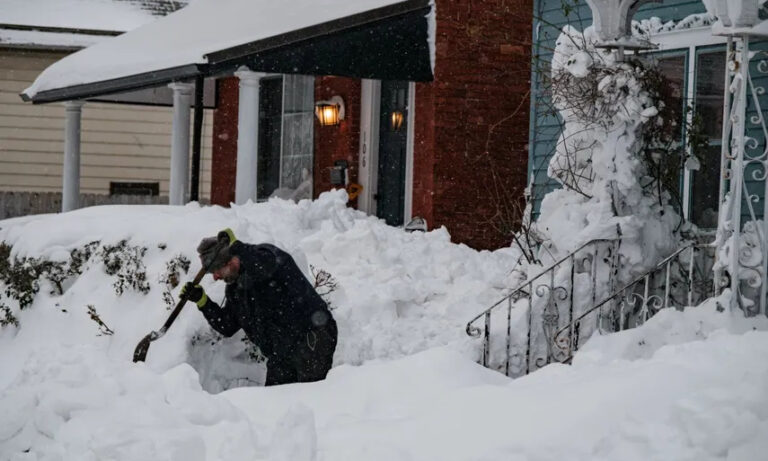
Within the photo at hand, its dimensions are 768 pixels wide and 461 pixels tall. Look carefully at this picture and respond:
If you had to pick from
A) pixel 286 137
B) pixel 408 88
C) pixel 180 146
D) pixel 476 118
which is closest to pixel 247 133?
pixel 408 88

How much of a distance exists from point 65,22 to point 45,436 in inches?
758

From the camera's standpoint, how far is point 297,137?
57.8ft

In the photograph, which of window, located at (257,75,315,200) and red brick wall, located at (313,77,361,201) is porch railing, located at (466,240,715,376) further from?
window, located at (257,75,315,200)

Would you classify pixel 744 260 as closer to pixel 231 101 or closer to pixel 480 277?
pixel 480 277

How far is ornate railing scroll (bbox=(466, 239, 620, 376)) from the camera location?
8.98m

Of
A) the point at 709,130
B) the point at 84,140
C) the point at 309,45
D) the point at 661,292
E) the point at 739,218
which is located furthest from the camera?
the point at 84,140

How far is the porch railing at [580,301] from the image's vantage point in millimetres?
8914

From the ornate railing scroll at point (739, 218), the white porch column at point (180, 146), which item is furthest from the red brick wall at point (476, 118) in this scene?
the ornate railing scroll at point (739, 218)

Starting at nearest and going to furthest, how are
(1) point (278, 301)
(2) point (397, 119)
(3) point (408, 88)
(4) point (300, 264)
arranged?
(1) point (278, 301) < (4) point (300, 264) < (3) point (408, 88) < (2) point (397, 119)

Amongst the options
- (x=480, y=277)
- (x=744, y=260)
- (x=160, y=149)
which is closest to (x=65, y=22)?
(x=160, y=149)

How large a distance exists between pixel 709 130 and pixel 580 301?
2.12 meters

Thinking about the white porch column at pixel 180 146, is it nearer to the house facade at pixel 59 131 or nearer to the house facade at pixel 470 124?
the house facade at pixel 470 124

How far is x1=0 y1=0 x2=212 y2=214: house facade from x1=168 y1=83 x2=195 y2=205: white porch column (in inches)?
Answer: 267

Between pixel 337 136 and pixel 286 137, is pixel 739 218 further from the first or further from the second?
pixel 286 137
